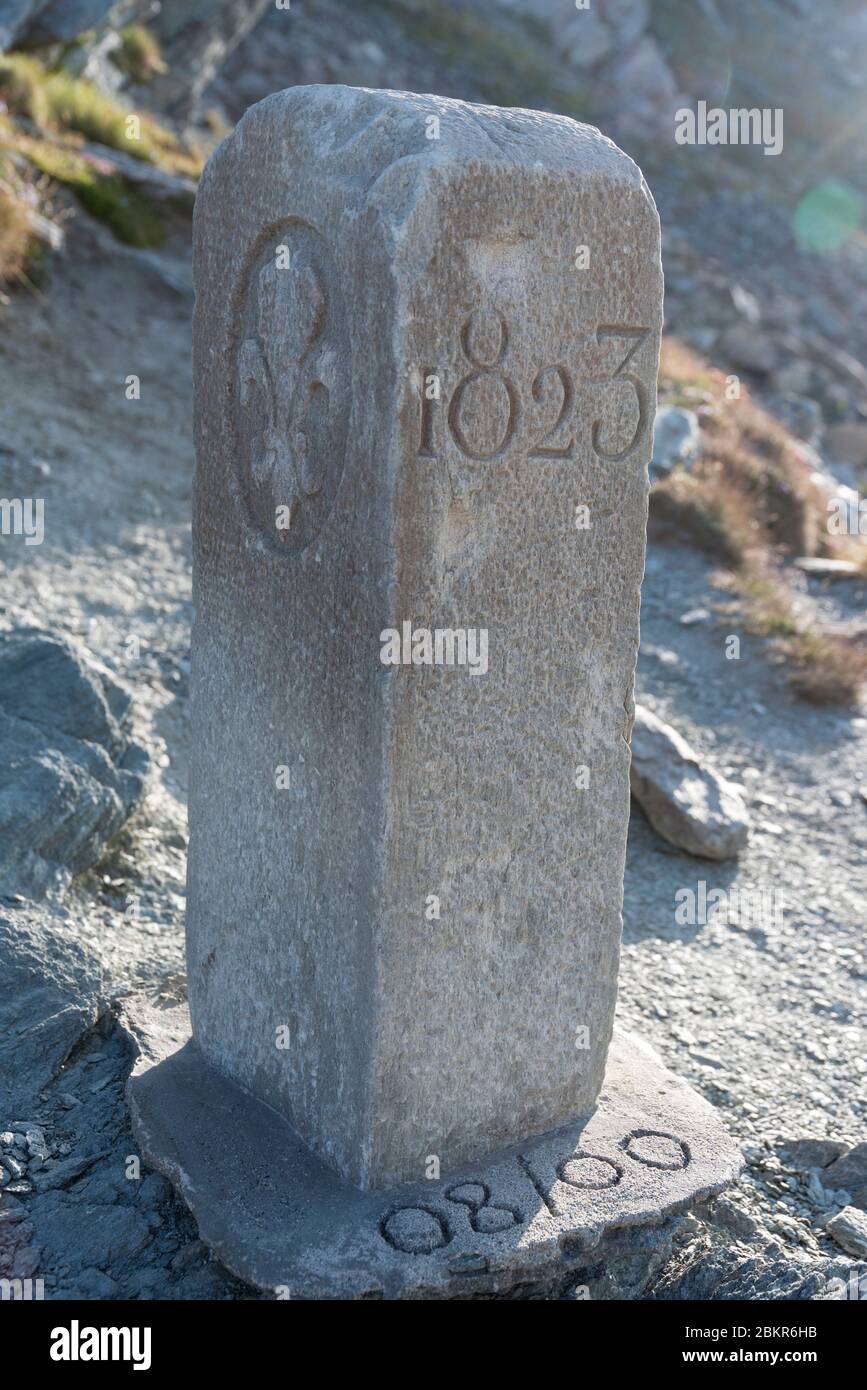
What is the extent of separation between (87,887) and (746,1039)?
7.59 ft

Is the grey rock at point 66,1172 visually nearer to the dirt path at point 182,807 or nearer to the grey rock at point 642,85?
the dirt path at point 182,807

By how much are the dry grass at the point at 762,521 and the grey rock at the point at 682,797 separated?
1751 mm

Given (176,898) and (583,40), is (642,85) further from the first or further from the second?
(176,898)

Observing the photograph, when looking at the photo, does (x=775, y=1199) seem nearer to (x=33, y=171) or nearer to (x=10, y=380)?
(x=10, y=380)

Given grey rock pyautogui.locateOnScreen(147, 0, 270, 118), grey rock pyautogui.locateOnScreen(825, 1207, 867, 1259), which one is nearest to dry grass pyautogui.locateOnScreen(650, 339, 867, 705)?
grey rock pyautogui.locateOnScreen(825, 1207, 867, 1259)

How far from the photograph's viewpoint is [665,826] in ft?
19.7

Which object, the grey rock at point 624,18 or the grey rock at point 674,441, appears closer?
the grey rock at point 674,441

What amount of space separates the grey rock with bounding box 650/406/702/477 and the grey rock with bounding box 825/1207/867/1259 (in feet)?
20.9

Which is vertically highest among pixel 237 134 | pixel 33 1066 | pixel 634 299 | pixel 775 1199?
pixel 237 134

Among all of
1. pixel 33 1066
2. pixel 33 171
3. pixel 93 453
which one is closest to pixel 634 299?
pixel 33 1066

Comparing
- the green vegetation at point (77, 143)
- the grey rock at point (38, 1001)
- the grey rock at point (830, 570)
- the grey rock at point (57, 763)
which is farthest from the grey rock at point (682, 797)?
the green vegetation at point (77, 143)

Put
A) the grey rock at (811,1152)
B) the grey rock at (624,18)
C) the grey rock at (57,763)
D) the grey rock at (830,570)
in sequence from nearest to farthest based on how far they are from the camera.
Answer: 1. the grey rock at (811,1152)
2. the grey rock at (57,763)
3. the grey rock at (830,570)
4. the grey rock at (624,18)

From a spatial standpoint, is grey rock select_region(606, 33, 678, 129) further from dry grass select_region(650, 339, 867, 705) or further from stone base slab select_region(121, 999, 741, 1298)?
stone base slab select_region(121, 999, 741, 1298)

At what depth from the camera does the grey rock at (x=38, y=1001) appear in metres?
3.81
